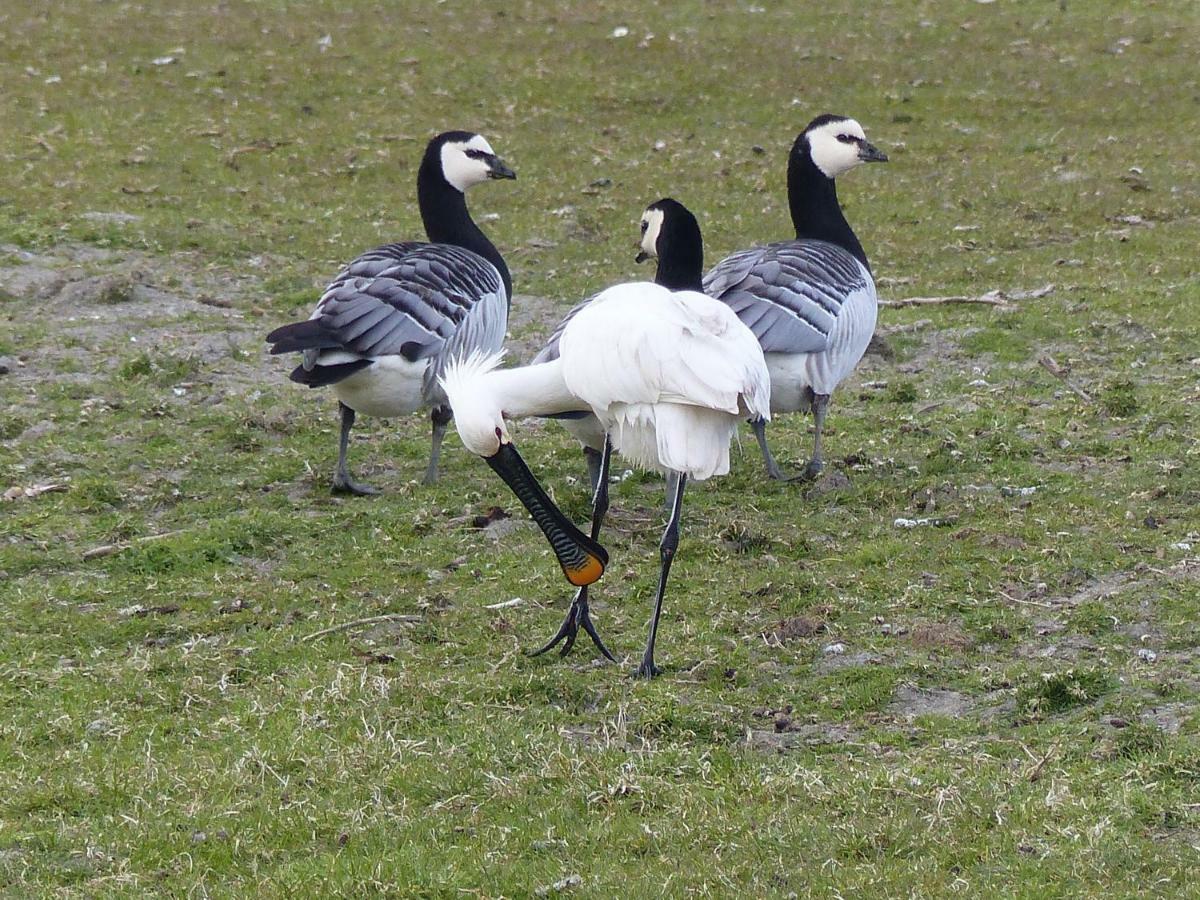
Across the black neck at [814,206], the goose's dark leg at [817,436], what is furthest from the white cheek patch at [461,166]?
the goose's dark leg at [817,436]

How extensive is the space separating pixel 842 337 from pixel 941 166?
8.23 m

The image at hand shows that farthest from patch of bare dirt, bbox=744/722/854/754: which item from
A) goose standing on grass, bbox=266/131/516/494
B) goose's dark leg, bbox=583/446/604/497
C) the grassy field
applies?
goose standing on grass, bbox=266/131/516/494

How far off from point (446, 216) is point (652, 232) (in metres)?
2.65

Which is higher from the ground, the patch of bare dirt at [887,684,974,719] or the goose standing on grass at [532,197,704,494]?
the goose standing on grass at [532,197,704,494]

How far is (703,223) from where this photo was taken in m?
15.1

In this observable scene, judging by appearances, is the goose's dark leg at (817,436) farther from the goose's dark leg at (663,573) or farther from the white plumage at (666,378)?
the goose's dark leg at (663,573)

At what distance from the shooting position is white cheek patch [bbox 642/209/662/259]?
8827mm

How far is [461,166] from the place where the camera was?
11383 millimetres

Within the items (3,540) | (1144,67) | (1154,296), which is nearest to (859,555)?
(3,540)

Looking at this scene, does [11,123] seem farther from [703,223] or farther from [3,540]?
[3,540]

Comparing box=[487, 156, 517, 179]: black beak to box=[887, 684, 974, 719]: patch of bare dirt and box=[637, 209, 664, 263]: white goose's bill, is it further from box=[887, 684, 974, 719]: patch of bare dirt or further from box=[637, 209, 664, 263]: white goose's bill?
box=[887, 684, 974, 719]: patch of bare dirt

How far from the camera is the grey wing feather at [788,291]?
29.4 ft

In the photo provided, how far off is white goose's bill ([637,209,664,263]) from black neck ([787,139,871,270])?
196 centimetres

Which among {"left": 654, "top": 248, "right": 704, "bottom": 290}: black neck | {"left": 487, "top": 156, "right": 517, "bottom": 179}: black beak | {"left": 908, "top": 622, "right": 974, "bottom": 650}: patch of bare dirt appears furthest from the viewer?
{"left": 487, "top": 156, "right": 517, "bottom": 179}: black beak
